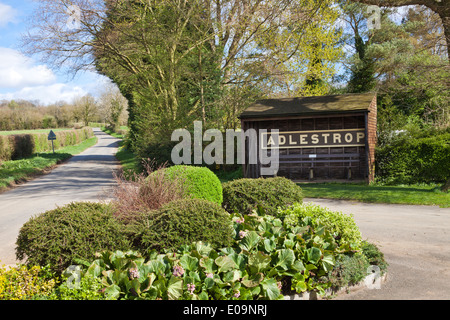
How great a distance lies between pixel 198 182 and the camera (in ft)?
26.0

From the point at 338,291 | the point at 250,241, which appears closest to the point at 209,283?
the point at 250,241

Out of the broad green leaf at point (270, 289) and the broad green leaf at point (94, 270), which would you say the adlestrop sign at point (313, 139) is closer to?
the broad green leaf at point (270, 289)

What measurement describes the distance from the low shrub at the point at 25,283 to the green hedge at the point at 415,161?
50.0ft

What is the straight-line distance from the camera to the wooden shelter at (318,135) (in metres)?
16.8

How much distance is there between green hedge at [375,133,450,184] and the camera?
15445mm

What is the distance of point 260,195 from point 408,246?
292 cm

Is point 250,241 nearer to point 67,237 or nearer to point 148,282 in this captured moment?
point 148,282

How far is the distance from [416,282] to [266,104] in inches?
554

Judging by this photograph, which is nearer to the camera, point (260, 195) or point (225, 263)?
A: point (225, 263)

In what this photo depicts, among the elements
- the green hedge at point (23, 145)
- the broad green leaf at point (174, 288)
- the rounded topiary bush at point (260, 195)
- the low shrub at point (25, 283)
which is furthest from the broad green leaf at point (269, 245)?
the green hedge at point (23, 145)

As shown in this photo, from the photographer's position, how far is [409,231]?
26.4ft

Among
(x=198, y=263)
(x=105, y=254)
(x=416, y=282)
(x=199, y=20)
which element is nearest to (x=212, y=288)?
(x=198, y=263)

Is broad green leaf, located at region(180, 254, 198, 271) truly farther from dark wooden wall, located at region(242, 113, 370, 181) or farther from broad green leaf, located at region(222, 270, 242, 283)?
dark wooden wall, located at region(242, 113, 370, 181)

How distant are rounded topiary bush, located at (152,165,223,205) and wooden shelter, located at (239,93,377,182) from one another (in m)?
9.34
